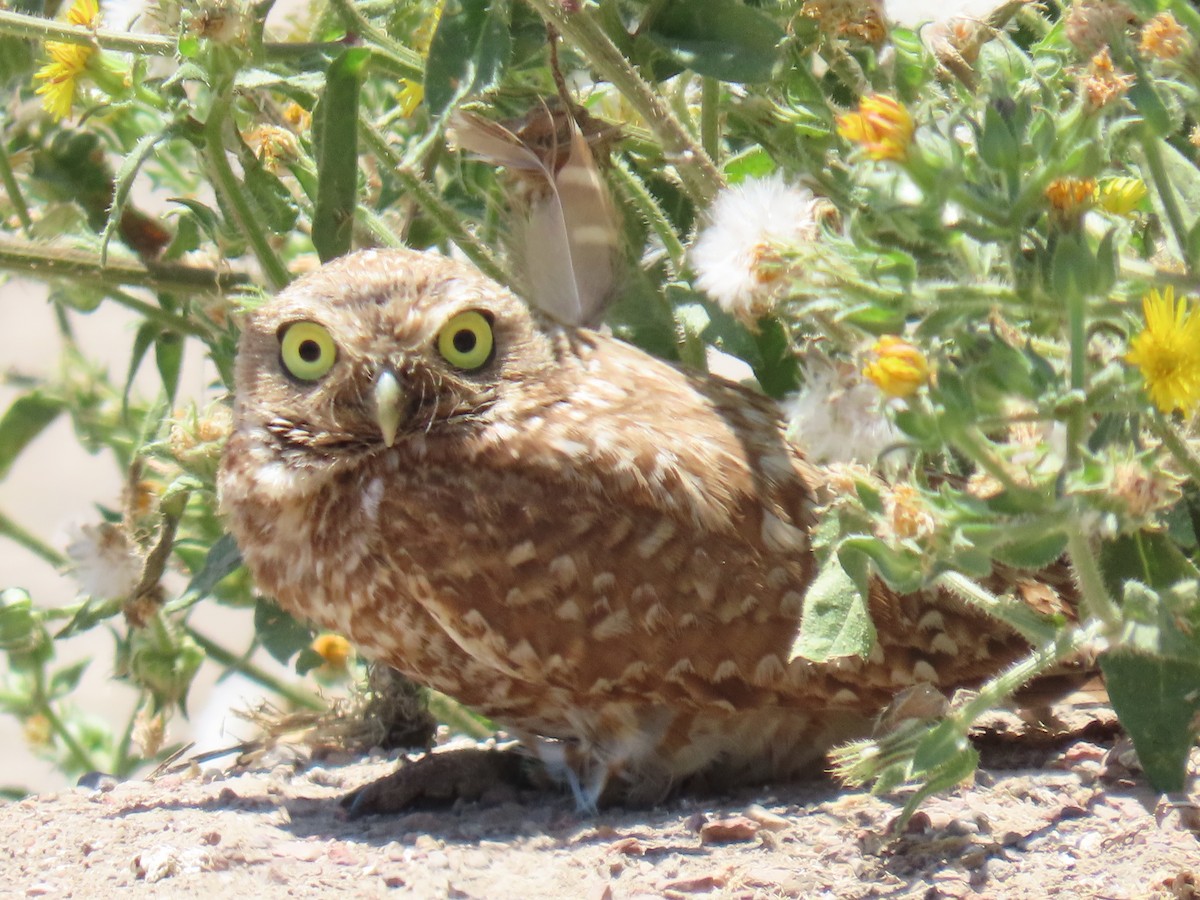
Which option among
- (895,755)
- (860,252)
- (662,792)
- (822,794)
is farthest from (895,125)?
(662,792)

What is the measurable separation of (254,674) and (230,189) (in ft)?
5.40

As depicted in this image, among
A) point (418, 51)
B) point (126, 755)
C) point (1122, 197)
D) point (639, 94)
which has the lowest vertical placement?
point (126, 755)

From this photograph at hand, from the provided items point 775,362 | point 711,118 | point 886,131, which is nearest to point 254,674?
point 775,362

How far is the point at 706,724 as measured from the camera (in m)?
3.28

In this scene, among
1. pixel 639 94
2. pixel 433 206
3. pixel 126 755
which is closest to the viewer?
pixel 639 94

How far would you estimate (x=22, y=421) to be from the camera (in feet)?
14.5

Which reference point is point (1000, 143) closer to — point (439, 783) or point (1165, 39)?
point (1165, 39)

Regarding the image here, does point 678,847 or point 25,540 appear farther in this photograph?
point 25,540

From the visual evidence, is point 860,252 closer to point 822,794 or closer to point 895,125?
point 895,125

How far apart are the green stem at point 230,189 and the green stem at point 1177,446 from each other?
5.99 ft

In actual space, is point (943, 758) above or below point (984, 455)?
below

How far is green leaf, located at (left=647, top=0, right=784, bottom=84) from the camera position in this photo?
9.44 feet

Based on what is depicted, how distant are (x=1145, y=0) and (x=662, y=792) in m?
1.93

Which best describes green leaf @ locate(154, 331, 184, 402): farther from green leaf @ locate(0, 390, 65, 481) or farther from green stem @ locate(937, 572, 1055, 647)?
green stem @ locate(937, 572, 1055, 647)
